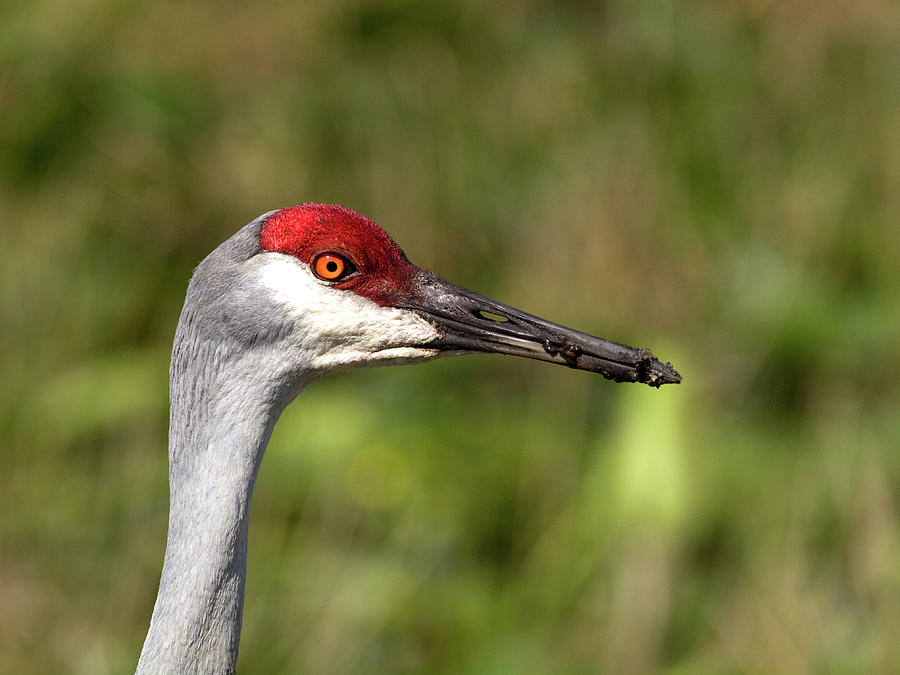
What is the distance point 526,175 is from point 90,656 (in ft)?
12.4

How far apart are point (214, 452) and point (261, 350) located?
0.25 m

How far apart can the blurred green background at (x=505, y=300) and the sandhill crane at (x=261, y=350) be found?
6.75 feet

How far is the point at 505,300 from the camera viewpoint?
19.6ft

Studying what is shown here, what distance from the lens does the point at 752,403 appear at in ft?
18.2

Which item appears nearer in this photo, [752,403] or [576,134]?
[752,403]

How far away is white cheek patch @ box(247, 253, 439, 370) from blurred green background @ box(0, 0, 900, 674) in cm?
209

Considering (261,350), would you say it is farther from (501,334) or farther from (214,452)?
(501,334)

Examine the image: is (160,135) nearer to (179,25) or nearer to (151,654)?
(179,25)

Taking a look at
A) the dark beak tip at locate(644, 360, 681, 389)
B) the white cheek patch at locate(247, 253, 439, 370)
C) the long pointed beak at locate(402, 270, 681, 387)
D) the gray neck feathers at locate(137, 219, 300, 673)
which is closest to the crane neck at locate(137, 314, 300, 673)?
the gray neck feathers at locate(137, 219, 300, 673)

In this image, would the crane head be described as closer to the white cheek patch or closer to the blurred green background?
the white cheek patch

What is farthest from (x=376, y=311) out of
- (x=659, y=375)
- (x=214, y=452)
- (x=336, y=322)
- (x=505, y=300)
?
(x=505, y=300)

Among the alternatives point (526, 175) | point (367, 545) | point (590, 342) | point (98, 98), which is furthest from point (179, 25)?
point (590, 342)

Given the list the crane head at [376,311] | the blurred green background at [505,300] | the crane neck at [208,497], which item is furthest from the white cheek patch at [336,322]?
the blurred green background at [505,300]

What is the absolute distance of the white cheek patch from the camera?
236 cm
